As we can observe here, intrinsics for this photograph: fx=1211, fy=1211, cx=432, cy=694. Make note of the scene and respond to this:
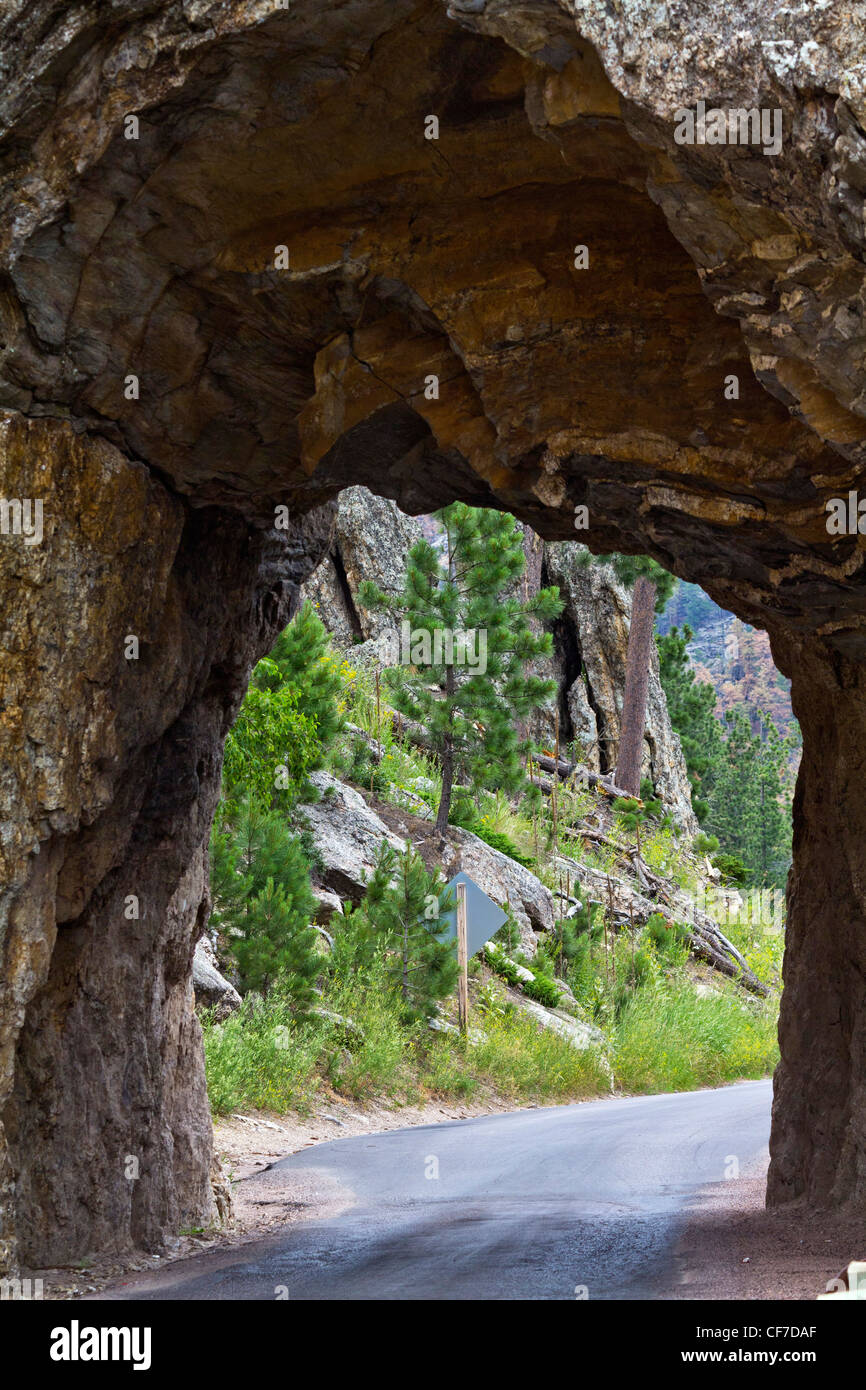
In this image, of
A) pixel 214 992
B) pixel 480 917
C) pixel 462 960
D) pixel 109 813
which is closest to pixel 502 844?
pixel 462 960

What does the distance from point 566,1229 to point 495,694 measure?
42.2ft

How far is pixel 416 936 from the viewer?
1585 centimetres

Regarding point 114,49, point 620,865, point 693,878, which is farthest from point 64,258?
point 693,878


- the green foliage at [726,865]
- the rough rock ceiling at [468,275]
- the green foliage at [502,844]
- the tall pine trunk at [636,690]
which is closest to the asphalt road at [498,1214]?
the rough rock ceiling at [468,275]

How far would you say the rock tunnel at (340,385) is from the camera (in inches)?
176

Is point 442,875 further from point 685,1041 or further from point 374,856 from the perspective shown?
point 685,1041

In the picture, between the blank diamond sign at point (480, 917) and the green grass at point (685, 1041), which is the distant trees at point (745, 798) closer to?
the green grass at point (685, 1041)

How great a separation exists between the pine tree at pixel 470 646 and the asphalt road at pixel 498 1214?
7.54 meters

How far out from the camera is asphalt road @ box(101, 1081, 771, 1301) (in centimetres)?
599

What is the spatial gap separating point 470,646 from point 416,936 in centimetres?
567

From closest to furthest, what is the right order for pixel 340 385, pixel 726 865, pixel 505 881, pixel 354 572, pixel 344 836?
pixel 340 385 → pixel 344 836 → pixel 505 881 → pixel 354 572 → pixel 726 865

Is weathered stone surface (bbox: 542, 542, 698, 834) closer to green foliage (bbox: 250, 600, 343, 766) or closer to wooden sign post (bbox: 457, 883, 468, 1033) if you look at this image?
green foliage (bbox: 250, 600, 343, 766)

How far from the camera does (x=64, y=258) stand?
5.57m

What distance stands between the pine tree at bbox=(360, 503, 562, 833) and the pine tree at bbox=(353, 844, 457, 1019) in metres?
4.19
